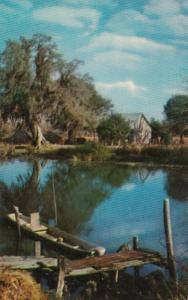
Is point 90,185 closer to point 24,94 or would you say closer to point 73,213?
point 73,213

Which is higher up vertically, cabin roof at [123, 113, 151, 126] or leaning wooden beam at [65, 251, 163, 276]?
cabin roof at [123, 113, 151, 126]

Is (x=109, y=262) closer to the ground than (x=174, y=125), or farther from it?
closer to the ground

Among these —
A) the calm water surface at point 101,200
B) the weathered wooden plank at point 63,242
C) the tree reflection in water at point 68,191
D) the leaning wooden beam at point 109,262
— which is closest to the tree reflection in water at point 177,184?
the calm water surface at point 101,200

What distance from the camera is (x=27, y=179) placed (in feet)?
91.0

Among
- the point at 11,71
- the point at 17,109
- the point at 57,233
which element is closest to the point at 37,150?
the point at 17,109

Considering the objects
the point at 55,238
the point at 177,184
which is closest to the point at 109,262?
the point at 55,238

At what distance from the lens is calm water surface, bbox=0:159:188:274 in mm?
13773

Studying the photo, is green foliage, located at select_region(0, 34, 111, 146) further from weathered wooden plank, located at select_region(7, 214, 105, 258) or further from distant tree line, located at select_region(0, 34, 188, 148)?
weathered wooden plank, located at select_region(7, 214, 105, 258)

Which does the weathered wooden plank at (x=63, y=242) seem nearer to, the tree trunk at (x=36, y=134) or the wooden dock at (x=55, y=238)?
the wooden dock at (x=55, y=238)

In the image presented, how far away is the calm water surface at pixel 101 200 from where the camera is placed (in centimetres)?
1377

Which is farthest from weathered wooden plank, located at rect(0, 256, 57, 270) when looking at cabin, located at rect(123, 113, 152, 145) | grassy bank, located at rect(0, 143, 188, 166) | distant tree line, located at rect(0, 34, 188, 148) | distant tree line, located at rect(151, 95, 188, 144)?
cabin, located at rect(123, 113, 152, 145)

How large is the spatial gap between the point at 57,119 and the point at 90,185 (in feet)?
82.4

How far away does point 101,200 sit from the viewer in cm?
2045

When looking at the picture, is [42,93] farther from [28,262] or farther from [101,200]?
[28,262]
